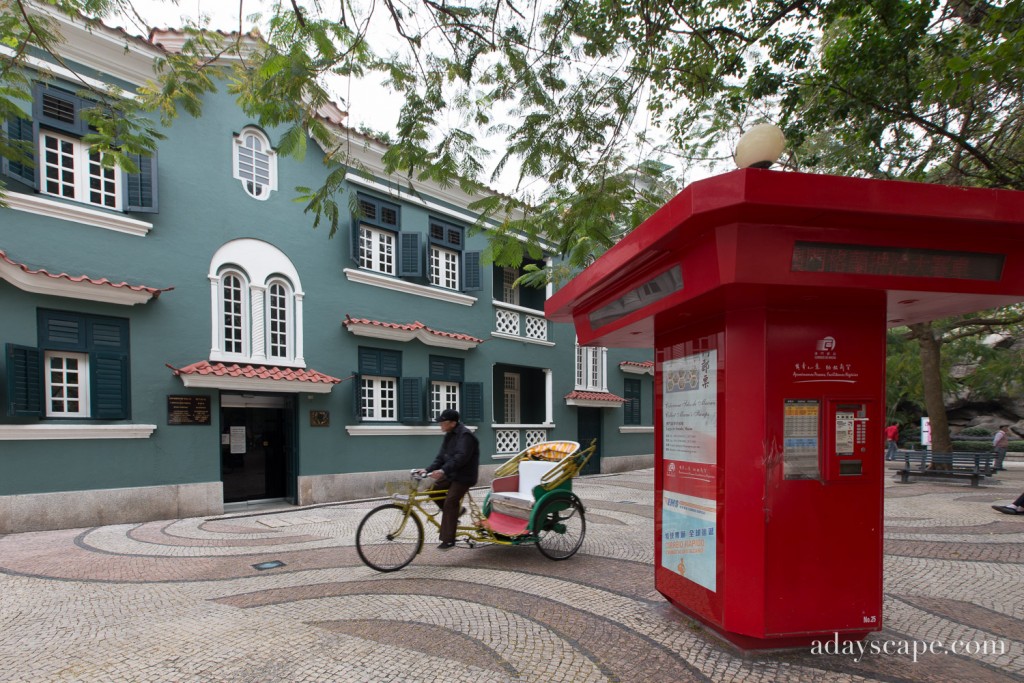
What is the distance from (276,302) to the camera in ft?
37.6

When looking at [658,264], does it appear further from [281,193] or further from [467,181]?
[281,193]

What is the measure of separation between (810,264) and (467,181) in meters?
3.80

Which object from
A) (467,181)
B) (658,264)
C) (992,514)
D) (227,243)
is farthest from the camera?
(227,243)

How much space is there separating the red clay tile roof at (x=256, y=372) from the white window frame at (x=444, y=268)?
13.1ft

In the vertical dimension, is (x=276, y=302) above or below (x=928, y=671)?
above

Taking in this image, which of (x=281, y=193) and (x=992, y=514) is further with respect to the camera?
(x=281, y=193)

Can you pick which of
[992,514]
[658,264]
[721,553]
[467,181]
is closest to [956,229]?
[658,264]

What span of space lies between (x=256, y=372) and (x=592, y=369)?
11.0m

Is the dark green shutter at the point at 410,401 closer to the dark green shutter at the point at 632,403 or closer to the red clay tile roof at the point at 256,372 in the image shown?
the red clay tile roof at the point at 256,372

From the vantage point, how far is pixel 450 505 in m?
6.61

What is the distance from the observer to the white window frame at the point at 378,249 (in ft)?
42.7

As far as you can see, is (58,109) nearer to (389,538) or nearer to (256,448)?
(256,448)

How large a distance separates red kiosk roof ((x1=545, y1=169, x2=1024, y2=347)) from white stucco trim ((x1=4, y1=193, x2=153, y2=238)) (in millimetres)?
9043

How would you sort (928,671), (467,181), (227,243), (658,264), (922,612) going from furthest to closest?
(227,243)
(467,181)
(922,612)
(658,264)
(928,671)
